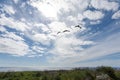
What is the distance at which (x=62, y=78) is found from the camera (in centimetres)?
4241

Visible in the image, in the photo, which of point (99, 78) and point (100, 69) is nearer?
point (99, 78)

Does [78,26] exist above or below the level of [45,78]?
above

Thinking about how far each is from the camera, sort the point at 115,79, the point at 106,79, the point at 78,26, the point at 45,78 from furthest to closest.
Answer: the point at 45,78 → the point at 115,79 → the point at 106,79 → the point at 78,26

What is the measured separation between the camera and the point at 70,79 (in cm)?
4103

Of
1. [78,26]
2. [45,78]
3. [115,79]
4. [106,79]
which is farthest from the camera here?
[45,78]

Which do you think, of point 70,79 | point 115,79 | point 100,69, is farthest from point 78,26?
point 100,69

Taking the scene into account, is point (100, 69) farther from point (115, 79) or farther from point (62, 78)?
point (62, 78)

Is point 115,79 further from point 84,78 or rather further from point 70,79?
point 70,79

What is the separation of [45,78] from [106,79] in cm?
1371

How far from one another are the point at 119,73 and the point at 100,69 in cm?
527

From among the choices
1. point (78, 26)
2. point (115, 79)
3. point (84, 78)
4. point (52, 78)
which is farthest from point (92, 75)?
point (78, 26)

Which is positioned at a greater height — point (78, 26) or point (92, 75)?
point (78, 26)

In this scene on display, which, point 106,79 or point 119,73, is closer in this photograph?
point 106,79

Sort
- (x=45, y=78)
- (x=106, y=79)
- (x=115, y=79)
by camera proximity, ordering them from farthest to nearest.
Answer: (x=45, y=78), (x=115, y=79), (x=106, y=79)
